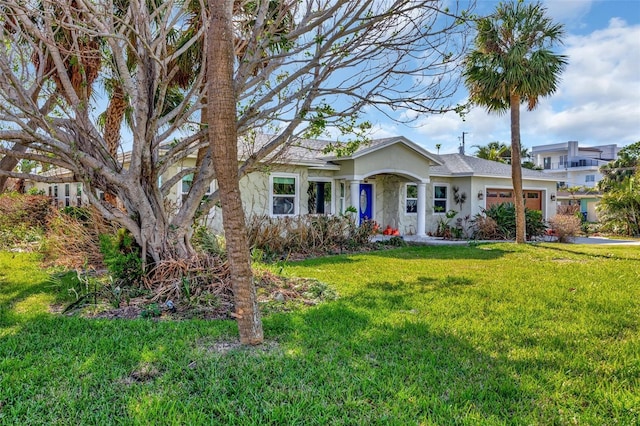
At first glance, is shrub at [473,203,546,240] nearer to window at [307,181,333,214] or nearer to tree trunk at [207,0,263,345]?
window at [307,181,333,214]

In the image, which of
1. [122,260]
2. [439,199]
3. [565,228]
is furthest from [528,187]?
[122,260]

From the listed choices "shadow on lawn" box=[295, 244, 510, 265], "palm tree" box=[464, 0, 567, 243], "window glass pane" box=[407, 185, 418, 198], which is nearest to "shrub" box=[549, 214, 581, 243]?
"shadow on lawn" box=[295, 244, 510, 265]

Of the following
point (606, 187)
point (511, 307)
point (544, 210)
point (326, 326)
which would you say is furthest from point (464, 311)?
point (606, 187)

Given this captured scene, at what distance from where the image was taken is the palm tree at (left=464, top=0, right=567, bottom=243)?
1402 cm

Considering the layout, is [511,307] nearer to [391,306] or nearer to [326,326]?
[391,306]

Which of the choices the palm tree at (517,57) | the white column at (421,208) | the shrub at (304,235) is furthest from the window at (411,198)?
the palm tree at (517,57)

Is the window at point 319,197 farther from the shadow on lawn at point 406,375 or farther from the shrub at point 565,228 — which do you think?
the shadow on lawn at point 406,375

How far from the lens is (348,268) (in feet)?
32.8

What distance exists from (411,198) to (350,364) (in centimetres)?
1672

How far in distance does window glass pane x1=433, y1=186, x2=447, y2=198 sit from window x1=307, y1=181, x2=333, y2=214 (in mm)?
6369

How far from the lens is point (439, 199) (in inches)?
815

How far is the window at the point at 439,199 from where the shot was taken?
20.5 metres

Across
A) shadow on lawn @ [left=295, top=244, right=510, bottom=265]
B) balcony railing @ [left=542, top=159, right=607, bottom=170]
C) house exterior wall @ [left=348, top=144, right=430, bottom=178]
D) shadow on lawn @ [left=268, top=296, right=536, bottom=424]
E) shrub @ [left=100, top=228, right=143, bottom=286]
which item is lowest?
shadow on lawn @ [left=268, top=296, right=536, bottom=424]

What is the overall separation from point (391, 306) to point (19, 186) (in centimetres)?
2125
